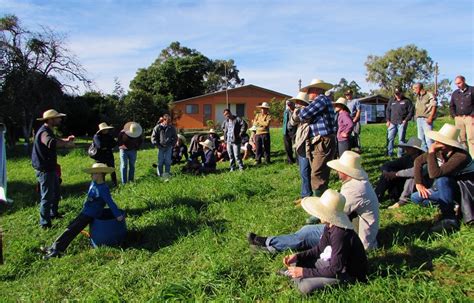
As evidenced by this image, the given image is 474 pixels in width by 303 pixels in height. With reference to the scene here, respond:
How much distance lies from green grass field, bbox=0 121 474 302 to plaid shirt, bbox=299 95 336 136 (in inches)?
54.8

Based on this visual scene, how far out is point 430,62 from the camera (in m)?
62.8

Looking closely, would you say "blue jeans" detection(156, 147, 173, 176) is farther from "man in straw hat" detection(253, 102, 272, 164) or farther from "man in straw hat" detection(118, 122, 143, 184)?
"man in straw hat" detection(253, 102, 272, 164)

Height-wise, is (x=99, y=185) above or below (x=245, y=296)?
above

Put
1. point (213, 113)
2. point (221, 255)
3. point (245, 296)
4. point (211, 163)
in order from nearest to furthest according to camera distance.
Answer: point (245, 296) → point (221, 255) → point (211, 163) → point (213, 113)

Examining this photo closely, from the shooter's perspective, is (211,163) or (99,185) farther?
(211,163)

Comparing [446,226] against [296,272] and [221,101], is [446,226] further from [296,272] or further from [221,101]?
[221,101]

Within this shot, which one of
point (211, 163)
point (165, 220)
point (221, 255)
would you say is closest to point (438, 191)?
point (221, 255)

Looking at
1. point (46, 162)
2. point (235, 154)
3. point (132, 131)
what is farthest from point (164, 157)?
point (46, 162)

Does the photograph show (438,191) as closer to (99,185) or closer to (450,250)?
(450,250)

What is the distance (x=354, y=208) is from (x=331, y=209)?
771 millimetres

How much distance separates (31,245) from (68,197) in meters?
3.23

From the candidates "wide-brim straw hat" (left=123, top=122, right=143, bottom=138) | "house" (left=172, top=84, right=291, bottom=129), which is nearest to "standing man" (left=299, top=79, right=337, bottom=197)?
"wide-brim straw hat" (left=123, top=122, right=143, bottom=138)

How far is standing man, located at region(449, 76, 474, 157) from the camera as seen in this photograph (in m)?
8.74

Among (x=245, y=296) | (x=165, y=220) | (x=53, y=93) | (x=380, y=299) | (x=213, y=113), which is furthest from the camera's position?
(x=213, y=113)
